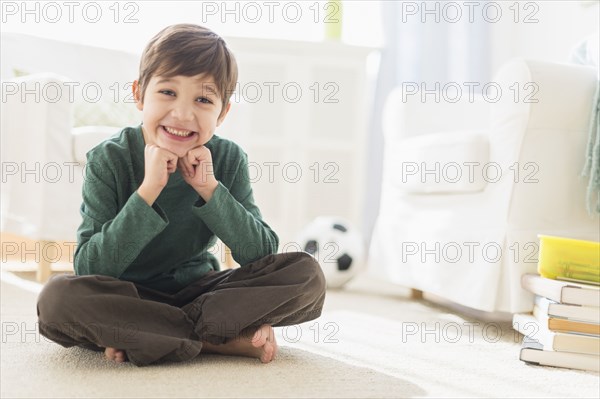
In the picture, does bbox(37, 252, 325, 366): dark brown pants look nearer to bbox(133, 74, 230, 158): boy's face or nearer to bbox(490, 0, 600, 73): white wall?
bbox(133, 74, 230, 158): boy's face

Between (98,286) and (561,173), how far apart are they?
964 mm

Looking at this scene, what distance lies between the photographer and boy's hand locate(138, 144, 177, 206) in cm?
103

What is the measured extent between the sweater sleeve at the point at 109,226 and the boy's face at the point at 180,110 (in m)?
0.10

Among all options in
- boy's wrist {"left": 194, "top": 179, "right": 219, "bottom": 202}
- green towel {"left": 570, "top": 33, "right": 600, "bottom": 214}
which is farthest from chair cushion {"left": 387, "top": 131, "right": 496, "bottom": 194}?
boy's wrist {"left": 194, "top": 179, "right": 219, "bottom": 202}

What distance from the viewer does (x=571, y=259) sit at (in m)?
1.25

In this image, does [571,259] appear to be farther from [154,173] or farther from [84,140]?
[84,140]

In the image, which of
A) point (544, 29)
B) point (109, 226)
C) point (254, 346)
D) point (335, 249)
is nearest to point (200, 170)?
point (109, 226)

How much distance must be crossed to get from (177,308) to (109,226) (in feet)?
0.52

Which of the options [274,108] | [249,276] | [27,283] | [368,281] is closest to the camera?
[249,276]

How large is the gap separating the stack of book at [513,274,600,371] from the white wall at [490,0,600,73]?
1.34 metres

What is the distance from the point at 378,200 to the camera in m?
3.21

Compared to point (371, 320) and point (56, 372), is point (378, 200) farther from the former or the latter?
point (56, 372)

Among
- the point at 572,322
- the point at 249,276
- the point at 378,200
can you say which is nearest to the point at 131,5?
the point at 378,200

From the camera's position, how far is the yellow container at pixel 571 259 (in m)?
1.23
